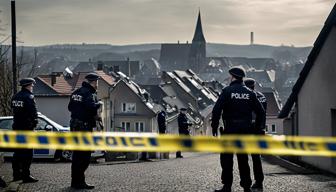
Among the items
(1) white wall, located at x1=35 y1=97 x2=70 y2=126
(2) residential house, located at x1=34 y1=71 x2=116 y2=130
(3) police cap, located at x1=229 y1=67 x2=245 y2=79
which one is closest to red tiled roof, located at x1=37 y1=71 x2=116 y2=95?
(2) residential house, located at x1=34 y1=71 x2=116 y2=130

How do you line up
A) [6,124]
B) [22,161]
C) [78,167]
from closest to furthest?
1. [78,167]
2. [22,161]
3. [6,124]

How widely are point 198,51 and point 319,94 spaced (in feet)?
558

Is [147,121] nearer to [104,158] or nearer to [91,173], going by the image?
[104,158]

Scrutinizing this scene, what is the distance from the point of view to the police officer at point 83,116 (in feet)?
31.0

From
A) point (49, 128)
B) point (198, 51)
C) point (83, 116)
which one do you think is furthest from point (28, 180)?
point (198, 51)

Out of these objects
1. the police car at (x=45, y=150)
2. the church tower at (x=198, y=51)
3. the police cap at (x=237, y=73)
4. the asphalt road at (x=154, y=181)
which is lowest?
the asphalt road at (x=154, y=181)

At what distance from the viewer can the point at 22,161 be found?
392 inches

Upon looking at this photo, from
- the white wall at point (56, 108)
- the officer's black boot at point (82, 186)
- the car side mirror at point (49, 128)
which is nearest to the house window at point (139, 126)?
the white wall at point (56, 108)

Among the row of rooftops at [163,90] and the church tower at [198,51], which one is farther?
the church tower at [198,51]

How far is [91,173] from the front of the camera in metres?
11.9

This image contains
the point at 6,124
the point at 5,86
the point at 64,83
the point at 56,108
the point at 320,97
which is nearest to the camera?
the point at 320,97

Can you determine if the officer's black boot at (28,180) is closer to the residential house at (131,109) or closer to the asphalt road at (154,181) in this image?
the asphalt road at (154,181)

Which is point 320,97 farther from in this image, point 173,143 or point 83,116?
point 173,143

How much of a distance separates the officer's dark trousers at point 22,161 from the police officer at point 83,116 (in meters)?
0.97
